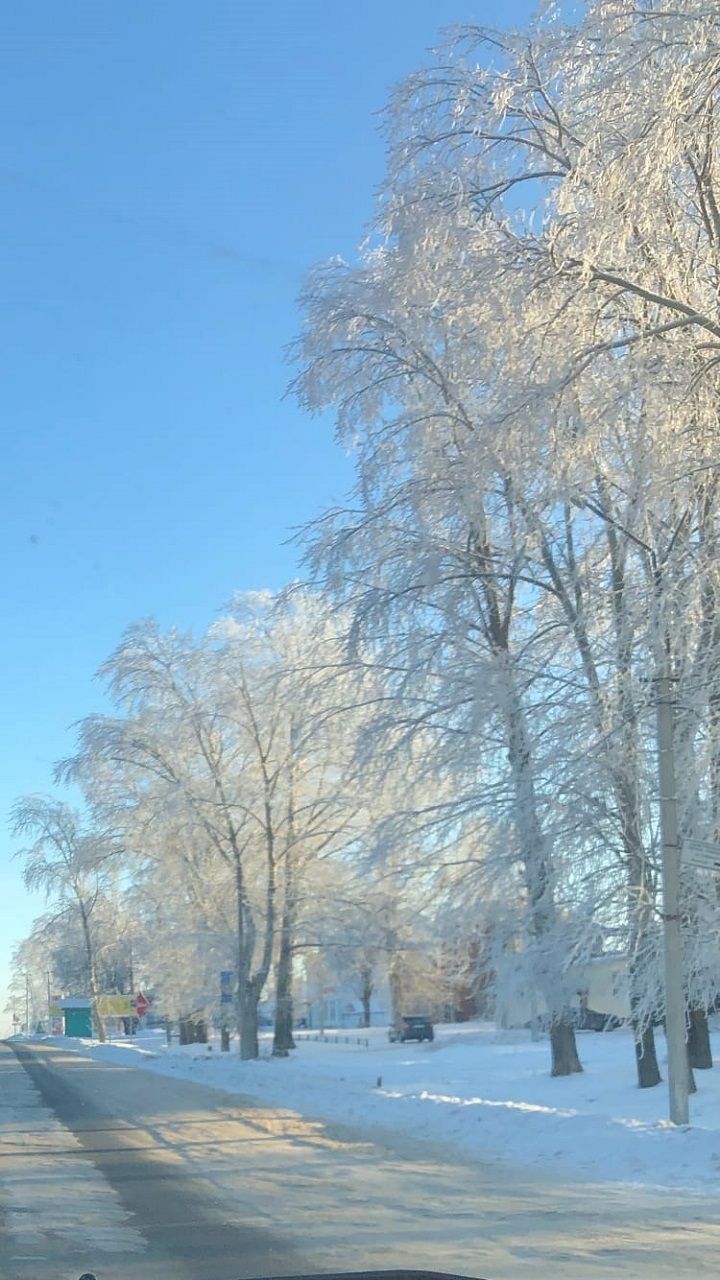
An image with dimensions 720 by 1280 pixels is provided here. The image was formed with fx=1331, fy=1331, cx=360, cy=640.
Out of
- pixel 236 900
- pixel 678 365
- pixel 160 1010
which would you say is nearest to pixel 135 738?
pixel 236 900

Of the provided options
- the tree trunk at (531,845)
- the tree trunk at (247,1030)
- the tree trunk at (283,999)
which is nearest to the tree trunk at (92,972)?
the tree trunk at (283,999)

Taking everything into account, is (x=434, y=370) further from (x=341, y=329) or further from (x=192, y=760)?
(x=192, y=760)

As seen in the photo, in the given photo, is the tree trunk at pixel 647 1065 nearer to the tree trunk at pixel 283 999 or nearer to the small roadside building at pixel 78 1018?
the tree trunk at pixel 283 999

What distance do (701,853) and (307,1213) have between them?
593 centimetres

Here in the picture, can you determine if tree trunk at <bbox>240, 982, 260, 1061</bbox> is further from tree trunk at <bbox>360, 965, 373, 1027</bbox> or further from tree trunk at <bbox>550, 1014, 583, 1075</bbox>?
tree trunk at <bbox>550, 1014, 583, 1075</bbox>

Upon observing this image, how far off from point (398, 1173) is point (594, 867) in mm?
5859

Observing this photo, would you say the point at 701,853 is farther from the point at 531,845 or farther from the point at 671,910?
the point at 531,845

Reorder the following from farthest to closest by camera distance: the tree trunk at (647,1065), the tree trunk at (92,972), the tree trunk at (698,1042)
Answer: the tree trunk at (92,972), the tree trunk at (698,1042), the tree trunk at (647,1065)

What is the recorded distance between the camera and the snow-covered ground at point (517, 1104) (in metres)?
13.3

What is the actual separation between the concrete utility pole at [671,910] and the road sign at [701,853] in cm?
14

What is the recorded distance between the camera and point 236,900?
38.2m

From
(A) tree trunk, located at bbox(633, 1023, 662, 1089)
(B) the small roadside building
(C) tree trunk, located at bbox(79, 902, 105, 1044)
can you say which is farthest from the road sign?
(B) the small roadside building

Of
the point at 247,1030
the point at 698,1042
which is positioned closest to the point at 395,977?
the point at 247,1030

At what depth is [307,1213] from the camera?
1091 cm
